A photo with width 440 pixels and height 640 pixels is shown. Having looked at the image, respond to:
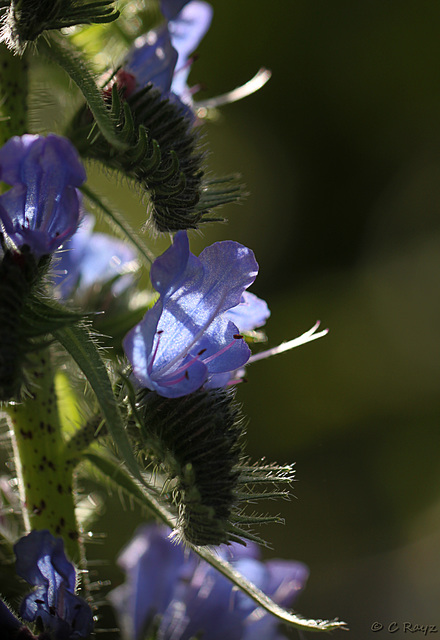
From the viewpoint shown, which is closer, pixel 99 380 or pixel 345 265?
pixel 99 380

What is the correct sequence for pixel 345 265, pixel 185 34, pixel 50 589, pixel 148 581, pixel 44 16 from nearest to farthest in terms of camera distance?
pixel 44 16, pixel 50 589, pixel 185 34, pixel 148 581, pixel 345 265

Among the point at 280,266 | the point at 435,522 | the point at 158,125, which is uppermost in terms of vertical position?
the point at 158,125

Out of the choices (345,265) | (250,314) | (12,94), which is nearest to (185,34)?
(12,94)

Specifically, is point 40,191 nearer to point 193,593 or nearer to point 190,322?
point 190,322

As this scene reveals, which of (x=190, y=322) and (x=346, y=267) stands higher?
(x=190, y=322)

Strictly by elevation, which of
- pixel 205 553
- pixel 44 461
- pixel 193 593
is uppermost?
pixel 44 461

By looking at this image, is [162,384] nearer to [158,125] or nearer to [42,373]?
[42,373]

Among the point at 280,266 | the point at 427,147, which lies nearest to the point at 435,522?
the point at 280,266
